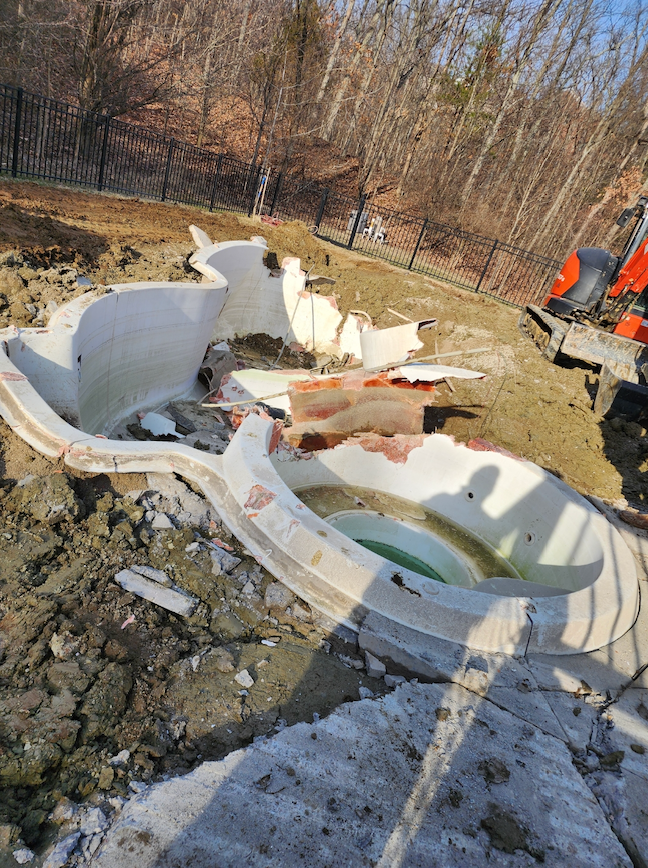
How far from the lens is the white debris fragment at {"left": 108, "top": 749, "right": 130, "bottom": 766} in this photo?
7.00 feet

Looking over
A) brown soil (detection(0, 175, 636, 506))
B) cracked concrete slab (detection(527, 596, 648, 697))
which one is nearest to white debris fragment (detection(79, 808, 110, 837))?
cracked concrete slab (detection(527, 596, 648, 697))

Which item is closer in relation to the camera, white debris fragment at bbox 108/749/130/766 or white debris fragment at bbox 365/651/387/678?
white debris fragment at bbox 108/749/130/766

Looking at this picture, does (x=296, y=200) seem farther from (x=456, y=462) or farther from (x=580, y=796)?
(x=580, y=796)

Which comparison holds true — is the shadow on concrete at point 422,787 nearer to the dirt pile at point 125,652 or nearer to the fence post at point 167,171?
the dirt pile at point 125,652

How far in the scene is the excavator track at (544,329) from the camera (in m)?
9.16

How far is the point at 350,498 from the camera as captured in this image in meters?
7.34

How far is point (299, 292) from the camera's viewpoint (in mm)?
12648

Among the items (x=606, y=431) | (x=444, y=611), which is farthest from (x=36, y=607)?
(x=606, y=431)

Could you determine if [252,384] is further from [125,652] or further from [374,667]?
[125,652]

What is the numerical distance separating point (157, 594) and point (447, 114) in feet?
85.5

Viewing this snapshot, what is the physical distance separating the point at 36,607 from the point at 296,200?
777 inches

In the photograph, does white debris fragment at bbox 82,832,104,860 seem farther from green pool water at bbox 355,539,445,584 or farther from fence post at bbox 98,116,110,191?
fence post at bbox 98,116,110,191

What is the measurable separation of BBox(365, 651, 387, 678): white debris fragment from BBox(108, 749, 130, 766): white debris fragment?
4.64 ft

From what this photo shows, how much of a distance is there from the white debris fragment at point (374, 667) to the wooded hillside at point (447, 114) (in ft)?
69.3
